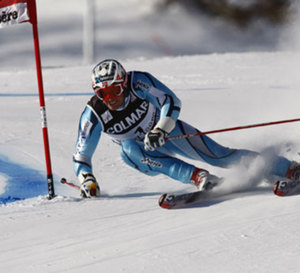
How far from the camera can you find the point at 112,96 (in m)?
4.01

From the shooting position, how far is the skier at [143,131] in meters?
3.95

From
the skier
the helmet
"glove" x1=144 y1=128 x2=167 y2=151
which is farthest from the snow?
the helmet

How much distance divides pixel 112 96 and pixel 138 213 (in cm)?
84

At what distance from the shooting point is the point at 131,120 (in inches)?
163

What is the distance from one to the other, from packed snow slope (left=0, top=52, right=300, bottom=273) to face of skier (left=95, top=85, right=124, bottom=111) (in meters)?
0.66

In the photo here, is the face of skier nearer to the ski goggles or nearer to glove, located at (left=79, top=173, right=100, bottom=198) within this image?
the ski goggles

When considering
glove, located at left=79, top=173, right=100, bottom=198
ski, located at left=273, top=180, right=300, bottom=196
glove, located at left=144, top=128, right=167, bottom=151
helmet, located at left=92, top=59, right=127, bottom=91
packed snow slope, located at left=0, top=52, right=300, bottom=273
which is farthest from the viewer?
glove, located at left=79, top=173, right=100, bottom=198

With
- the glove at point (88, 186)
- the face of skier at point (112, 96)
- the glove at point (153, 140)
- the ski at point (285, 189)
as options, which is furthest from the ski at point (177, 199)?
the face of skier at point (112, 96)

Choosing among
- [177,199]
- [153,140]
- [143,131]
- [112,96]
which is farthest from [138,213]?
[112,96]

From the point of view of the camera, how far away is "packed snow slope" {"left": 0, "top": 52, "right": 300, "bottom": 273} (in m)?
2.76

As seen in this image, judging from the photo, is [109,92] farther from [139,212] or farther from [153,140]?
[139,212]

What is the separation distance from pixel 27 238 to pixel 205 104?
4.97 metres

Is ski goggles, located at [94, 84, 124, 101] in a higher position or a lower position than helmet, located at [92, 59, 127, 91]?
lower

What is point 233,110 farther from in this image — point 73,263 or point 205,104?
point 73,263
